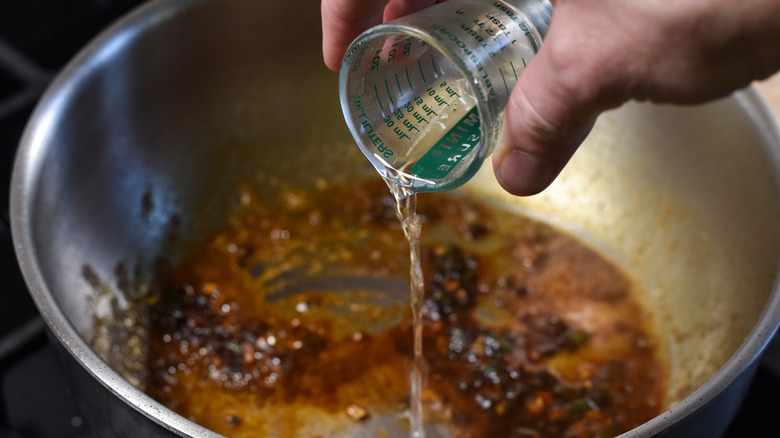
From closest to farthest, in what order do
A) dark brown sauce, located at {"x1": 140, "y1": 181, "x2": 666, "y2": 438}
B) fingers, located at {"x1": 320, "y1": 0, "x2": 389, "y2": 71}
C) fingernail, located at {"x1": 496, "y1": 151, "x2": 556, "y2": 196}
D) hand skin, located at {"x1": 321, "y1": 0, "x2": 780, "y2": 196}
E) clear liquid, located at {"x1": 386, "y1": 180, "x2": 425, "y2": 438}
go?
hand skin, located at {"x1": 321, "y1": 0, "x2": 780, "y2": 196}
fingernail, located at {"x1": 496, "y1": 151, "x2": 556, "y2": 196}
fingers, located at {"x1": 320, "y1": 0, "x2": 389, "y2": 71}
clear liquid, located at {"x1": 386, "y1": 180, "x2": 425, "y2": 438}
dark brown sauce, located at {"x1": 140, "y1": 181, "x2": 666, "y2": 438}

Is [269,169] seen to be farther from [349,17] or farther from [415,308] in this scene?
[349,17]

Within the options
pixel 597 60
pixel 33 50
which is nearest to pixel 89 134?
pixel 33 50

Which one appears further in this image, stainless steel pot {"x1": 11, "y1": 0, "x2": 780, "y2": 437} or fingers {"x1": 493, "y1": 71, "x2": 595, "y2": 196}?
stainless steel pot {"x1": 11, "y1": 0, "x2": 780, "y2": 437}

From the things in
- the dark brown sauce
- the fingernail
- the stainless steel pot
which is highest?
the fingernail

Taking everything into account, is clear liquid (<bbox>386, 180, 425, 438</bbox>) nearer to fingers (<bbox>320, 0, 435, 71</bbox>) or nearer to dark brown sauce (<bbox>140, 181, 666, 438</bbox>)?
dark brown sauce (<bbox>140, 181, 666, 438</bbox>)

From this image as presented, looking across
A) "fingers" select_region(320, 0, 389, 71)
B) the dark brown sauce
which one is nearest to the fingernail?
"fingers" select_region(320, 0, 389, 71)

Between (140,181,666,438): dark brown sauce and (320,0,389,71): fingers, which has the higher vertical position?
(320,0,389,71): fingers

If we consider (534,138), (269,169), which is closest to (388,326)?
(269,169)

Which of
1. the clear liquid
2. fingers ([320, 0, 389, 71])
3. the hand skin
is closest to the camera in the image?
the hand skin

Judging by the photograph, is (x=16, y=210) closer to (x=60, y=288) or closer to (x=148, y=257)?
(x=60, y=288)
